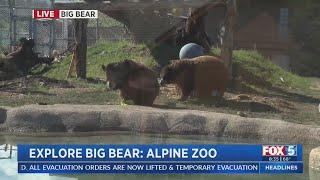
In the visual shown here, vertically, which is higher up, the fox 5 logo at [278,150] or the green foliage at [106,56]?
the green foliage at [106,56]

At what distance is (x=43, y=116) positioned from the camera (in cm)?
861

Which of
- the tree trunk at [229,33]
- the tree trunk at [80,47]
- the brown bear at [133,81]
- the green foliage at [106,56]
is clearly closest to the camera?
the brown bear at [133,81]

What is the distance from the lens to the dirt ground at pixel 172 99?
406 inches

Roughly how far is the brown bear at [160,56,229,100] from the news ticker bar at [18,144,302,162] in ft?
18.9

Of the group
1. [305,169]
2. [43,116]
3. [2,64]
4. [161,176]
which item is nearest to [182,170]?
[161,176]

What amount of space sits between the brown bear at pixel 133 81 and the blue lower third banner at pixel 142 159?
4713 millimetres

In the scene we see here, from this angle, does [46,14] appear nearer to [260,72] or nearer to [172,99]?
[172,99]

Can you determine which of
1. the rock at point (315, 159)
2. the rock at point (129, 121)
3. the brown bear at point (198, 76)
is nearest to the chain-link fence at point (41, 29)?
the brown bear at point (198, 76)

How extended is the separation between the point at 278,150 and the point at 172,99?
5.87m

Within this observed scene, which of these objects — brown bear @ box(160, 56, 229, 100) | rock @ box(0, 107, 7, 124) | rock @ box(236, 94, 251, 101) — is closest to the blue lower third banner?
rock @ box(0, 107, 7, 124)

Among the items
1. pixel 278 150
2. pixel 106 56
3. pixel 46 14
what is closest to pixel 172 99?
pixel 46 14

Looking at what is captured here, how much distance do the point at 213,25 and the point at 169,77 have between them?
6665mm

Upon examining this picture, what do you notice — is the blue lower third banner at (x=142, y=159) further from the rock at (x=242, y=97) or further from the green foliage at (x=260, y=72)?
the green foliage at (x=260, y=72)

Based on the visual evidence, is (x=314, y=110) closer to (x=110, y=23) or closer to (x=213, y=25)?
(x=213, y=25)
